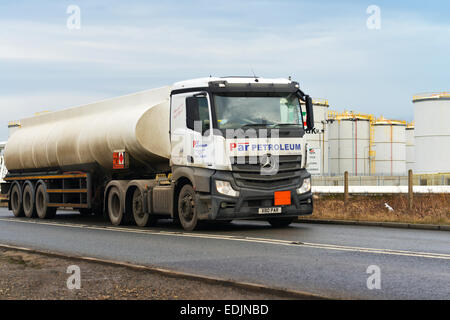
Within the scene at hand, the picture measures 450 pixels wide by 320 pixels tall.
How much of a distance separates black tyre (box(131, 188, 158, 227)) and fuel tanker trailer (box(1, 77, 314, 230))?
26 mm

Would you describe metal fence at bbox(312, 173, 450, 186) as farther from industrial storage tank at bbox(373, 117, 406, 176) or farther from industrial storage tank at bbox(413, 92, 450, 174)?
industrial storage tank at bbox(373, 117, 406, 176)

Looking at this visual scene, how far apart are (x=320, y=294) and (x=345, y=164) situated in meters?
66.3

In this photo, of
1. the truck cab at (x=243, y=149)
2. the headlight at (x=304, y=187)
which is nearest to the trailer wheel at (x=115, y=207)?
the truck cab at (x=243, y=149)

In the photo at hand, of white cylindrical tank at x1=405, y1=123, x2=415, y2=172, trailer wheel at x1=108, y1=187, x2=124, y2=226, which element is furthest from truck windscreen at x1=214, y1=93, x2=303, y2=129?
white cylindrical tank at x1=405, y1=123, x2=415, y2=172

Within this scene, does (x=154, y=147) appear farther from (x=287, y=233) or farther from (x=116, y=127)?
(x=287, y=233)

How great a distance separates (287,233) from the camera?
1525 centimetres

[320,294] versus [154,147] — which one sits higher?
[154,147]

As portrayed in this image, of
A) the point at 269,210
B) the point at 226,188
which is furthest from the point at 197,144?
the point at 269,210

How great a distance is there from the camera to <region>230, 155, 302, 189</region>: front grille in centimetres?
1559

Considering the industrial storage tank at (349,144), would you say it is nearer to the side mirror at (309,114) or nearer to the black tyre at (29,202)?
the black tyre at (29,202)

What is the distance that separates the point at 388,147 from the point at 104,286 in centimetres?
7110

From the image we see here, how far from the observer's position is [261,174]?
15742 mm

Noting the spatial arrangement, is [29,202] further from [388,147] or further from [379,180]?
[388,147]
